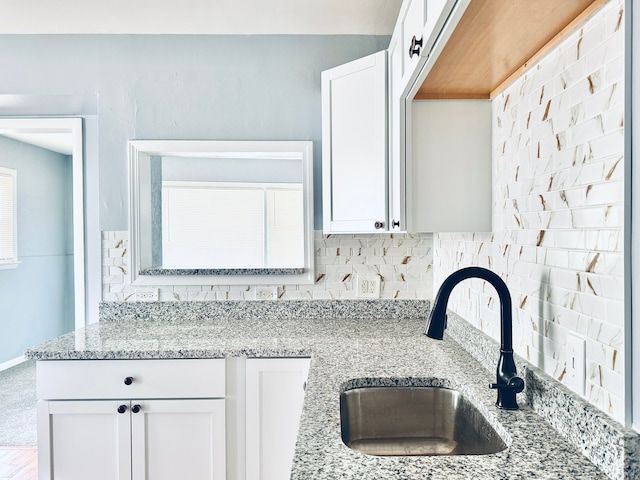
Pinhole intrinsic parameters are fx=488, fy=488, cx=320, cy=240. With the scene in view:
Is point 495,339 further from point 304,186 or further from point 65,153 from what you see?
point 65,153

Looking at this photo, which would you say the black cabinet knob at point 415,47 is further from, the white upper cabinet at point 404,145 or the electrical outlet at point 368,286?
the electrical outlet at point 368,286

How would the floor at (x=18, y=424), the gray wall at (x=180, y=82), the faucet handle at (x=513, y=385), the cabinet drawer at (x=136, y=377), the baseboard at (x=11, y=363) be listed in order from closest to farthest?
the faucet handle at (x=513, y=385) → the cabinet drawer at (x=136, y=377) → the gray wall at (x=180, y=82) → the floor at (x=18, y=424) → the baseboard at (x=11, y=363)

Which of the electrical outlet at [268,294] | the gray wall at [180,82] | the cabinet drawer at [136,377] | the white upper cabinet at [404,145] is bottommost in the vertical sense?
the cabinet drawer at [136,377]

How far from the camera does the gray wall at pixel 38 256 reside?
470 centimetres

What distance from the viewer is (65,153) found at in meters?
5.81

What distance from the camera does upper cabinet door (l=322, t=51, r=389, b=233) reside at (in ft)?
6.48

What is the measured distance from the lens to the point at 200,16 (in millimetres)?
2326

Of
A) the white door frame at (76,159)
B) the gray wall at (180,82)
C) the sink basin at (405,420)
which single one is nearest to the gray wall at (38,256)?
the white door frame at (76,159)

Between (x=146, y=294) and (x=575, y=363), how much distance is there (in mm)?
2049

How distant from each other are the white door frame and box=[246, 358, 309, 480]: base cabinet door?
1428mm

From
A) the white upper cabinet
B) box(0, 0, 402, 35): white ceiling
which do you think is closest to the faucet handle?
the white upper cabinet

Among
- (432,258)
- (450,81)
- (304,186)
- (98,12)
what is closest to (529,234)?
(450,81)

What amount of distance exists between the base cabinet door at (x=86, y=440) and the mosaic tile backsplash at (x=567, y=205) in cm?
147

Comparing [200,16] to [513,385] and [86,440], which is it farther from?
[513,385]
